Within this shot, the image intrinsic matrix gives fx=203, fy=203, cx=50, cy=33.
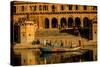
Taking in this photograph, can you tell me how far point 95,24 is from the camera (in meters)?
1.79

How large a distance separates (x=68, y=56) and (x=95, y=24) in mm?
383

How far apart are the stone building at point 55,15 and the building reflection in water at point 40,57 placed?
0.20 metres

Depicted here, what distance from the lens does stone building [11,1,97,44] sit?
5.06ft

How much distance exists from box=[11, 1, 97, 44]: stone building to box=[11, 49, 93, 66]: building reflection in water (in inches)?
7.9

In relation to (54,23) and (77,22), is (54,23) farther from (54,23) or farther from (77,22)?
(77,22)

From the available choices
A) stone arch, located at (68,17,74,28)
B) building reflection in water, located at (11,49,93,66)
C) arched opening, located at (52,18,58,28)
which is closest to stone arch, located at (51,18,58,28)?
arched opening, located at (52,18,58,28)

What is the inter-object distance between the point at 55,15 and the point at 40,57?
361 millimetres

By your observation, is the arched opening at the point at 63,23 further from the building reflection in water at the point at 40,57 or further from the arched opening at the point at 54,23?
the building reflection in water at the point at 40,57

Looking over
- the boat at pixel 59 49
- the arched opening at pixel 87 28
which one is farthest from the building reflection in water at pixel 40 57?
the arched opening at pixel 87 28

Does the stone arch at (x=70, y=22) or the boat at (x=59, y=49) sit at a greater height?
the stone arch at (x=70, y=22)

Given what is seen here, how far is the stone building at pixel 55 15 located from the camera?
1.54 metres

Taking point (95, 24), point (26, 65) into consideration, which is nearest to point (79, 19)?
point (95, 24)

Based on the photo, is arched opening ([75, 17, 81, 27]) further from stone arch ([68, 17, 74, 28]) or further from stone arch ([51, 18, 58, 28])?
stone arch ([51, 18, 58, 28])

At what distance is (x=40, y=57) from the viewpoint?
1587mm
